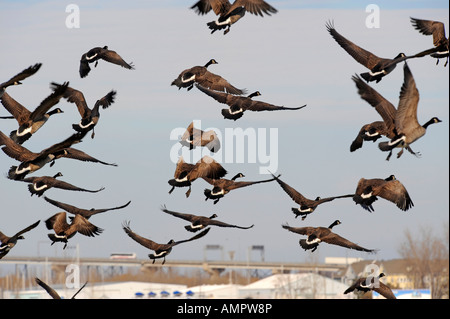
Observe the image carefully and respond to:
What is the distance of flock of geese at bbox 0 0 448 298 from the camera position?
24953mm

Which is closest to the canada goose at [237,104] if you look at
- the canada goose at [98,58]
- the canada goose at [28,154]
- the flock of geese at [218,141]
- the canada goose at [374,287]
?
the flock of geese at [218,141]

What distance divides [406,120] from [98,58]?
28.9ft

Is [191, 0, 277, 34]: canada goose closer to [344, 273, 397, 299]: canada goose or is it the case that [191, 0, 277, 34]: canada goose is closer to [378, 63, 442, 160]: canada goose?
[378, 63, 442, 160]: canada goose

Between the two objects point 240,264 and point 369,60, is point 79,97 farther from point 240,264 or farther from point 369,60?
point 240,264

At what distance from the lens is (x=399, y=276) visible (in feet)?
538

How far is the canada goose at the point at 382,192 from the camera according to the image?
25.3 meters

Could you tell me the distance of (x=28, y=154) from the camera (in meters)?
26.0

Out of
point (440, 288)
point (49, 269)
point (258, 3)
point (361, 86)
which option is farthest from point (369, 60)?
point (49, 269)

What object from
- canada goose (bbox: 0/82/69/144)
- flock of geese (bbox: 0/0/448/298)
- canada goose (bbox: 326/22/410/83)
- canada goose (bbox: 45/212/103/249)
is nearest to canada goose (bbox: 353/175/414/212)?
flock of geese (bbox: 0/0/448/298)

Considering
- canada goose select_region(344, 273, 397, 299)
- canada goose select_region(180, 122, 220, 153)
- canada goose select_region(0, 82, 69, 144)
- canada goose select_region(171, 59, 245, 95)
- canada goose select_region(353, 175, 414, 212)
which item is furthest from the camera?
canada goose select_region(171, 59, 245, 95)

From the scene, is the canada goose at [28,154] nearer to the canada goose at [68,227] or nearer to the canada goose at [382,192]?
the canada goose at [68,227]

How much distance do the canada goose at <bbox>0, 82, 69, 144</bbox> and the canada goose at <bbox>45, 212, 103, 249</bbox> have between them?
112 inches

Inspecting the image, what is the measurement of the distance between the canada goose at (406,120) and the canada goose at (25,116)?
8.33 m
